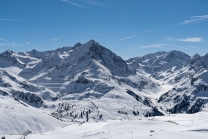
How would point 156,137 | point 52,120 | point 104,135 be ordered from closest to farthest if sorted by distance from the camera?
point 156,137
point 104,135
point 52,120

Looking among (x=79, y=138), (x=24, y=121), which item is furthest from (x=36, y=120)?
(x=79, y=138)

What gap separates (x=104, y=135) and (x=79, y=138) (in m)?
4.41

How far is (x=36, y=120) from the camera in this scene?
144 metres

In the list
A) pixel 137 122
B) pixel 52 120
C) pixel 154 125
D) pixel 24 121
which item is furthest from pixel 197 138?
pixel 52 120

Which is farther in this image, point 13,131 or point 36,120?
point 36,120

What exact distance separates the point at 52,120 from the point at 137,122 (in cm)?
11252

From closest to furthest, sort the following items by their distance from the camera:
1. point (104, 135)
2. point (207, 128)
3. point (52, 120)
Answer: point (104, 135) → point (207, 128) → point (52, 120)

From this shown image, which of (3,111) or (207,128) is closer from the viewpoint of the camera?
(207,128)

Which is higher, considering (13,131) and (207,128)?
(207,128)

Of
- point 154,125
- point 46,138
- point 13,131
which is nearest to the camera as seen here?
point 46,138

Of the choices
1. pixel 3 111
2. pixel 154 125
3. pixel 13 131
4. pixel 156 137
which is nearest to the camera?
pixel 156 137

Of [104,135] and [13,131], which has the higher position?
[104,135]

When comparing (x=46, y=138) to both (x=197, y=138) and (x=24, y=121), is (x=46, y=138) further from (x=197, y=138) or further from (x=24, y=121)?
(x=24, y=121)

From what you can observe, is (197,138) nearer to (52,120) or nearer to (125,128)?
(125,128)
